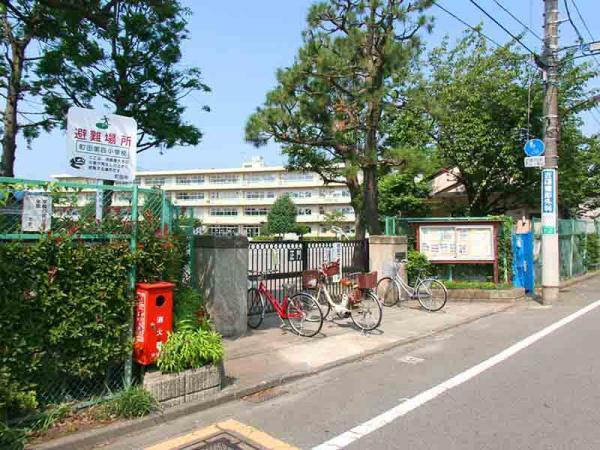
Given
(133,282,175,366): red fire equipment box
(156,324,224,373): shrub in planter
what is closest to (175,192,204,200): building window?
(156,324,224,373): shrub in planter

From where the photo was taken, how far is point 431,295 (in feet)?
34.2

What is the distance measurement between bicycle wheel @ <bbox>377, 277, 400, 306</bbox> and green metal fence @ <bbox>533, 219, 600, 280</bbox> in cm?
528

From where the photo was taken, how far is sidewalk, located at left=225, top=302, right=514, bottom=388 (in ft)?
19.1

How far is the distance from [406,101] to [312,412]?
27.6 feet

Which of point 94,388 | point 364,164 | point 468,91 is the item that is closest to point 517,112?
point 468,91

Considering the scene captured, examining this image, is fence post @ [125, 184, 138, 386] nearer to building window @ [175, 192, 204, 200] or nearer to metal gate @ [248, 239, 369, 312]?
metal gate @ [248, 239, 369, 312]

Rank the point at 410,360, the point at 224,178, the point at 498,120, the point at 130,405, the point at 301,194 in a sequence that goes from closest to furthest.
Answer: the point at 130,405 < the point at 410,360 < the point at 498,120 < the point at 301,194 < the point at 224,178

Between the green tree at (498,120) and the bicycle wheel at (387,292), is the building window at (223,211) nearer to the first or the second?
the green tree at (498,120)

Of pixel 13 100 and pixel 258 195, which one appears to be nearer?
pixel 13 100

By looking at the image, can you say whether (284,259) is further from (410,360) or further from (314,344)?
(410,360)

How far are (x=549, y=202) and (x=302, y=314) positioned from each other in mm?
7893

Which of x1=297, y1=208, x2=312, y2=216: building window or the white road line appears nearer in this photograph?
the white road line

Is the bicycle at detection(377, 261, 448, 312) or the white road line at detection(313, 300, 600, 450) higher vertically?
the bicycle at detection(377, 261, 448, 312)

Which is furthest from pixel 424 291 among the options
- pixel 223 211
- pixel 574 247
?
pixel 223 211
